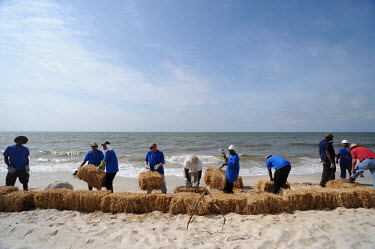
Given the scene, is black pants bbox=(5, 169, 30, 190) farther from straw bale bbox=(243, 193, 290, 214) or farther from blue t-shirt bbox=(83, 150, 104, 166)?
straw bale bbox=(243, 193, 290, 214)

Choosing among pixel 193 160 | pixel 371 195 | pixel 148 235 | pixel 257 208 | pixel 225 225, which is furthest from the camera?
pixel 193 160

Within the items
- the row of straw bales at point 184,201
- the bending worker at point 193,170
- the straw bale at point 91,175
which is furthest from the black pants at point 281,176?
the straw bale at point 91,175

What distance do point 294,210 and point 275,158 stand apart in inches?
79.7

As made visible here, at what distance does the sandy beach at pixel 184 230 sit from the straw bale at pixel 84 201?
23 cm

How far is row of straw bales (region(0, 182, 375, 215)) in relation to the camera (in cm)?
481

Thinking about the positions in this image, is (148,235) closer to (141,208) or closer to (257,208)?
(141,208)

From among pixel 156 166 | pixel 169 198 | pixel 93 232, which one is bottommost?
pixel 93 232

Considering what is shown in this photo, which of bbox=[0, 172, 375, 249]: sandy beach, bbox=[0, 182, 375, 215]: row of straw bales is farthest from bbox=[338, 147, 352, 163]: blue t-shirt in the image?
bbox=[0, 172, 375, 249]: sandy beach

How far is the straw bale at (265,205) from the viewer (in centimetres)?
475

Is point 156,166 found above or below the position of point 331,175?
above

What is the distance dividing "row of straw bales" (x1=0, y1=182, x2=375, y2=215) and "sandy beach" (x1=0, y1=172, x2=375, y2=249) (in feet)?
0.70

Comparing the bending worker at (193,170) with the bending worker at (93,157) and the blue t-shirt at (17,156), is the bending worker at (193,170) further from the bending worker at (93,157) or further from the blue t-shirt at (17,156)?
the blue t-shirt at (17,156)

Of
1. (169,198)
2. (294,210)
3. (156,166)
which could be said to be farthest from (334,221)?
(156,166)

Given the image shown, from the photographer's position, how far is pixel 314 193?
5.14 meters
